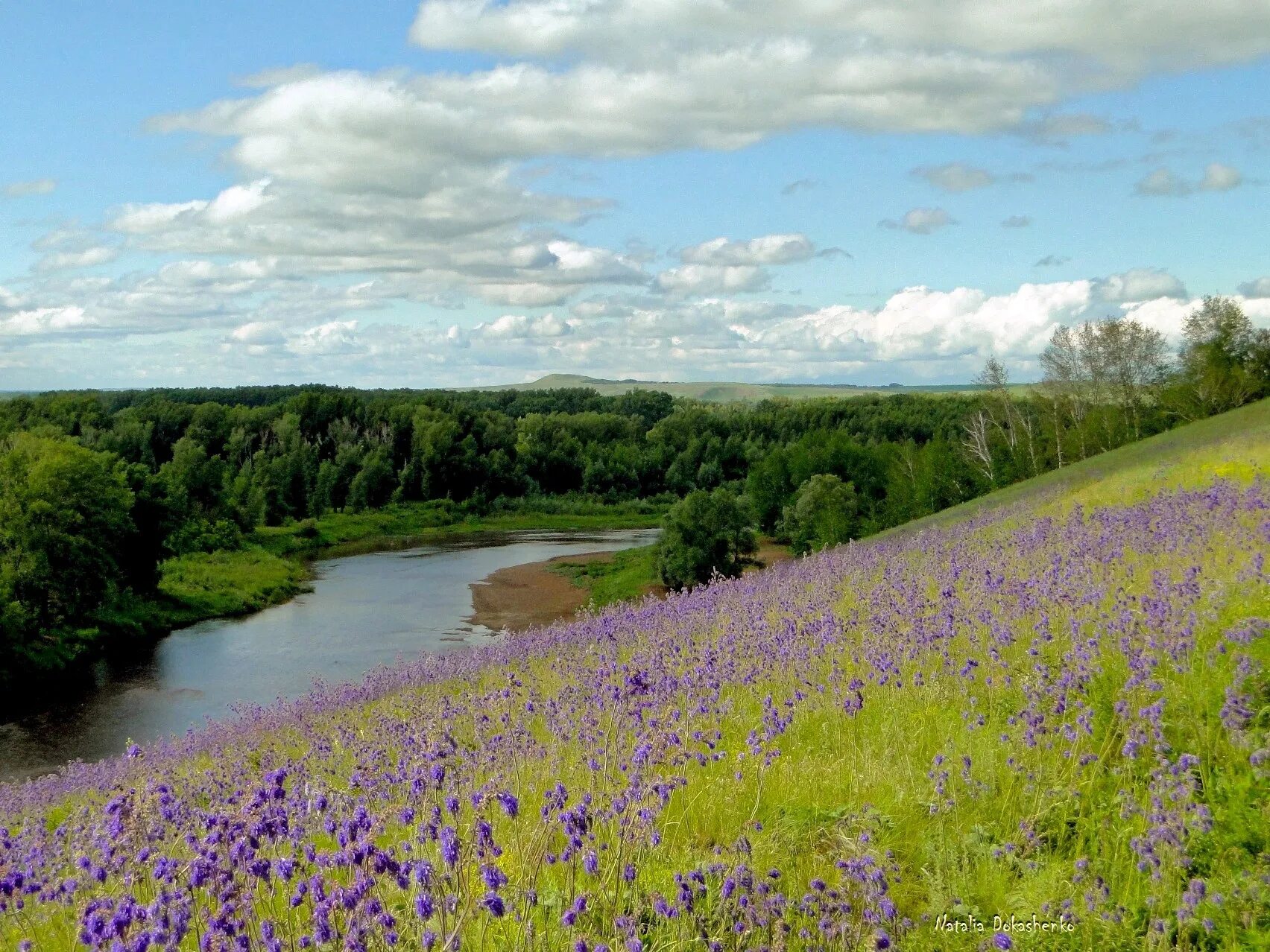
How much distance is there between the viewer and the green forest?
41312mm

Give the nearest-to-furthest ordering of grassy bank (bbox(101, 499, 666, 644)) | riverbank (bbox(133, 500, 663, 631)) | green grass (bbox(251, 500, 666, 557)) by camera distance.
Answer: grassy bank (bbox(101, 499, 666, 644)), riverbank (bbox(133, 500, 663, 631)), green grass (bbox(251, 500, 666, 557))

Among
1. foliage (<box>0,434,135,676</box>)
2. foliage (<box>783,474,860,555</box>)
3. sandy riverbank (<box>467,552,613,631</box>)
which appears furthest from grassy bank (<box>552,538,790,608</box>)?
foliage (<box>0,434,135,676</box>)

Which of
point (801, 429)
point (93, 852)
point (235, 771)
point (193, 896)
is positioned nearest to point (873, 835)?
point (193, 896)

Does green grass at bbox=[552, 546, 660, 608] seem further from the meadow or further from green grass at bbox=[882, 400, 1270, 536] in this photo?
the meadow

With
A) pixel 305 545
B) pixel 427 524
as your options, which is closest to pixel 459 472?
pixel 427 524

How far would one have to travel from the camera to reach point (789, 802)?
490 centimetres

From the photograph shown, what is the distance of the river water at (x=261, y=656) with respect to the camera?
26.0 meters

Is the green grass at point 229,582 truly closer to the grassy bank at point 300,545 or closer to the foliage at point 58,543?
the grassy bank at point 300,545

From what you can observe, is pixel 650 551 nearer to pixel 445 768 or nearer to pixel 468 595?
pixel 468 595

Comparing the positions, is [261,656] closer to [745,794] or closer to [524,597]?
[524,597]

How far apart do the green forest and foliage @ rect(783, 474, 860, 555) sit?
18 centimetres

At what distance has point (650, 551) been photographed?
168 ft

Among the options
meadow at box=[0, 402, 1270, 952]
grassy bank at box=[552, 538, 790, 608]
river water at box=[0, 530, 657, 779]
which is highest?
meadow at box=[0, 402, 1270, 952]

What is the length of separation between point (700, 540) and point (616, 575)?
23.5 ft
